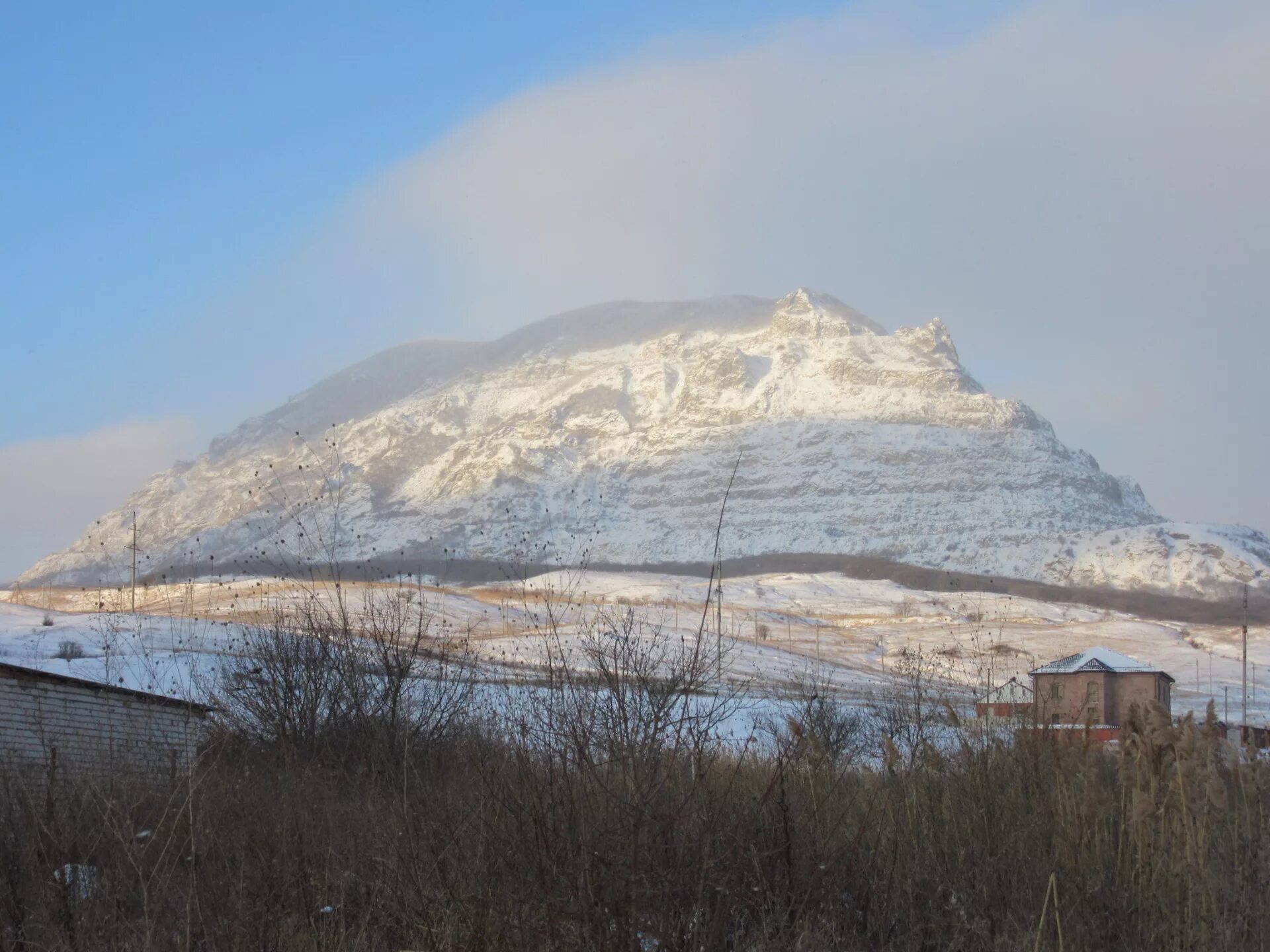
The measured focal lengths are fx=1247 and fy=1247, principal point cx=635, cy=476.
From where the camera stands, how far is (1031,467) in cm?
19700

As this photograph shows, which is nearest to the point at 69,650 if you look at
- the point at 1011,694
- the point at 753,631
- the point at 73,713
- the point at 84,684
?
the point at 84,684

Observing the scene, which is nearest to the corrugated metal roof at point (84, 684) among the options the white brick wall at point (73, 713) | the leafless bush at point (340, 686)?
the white brick wall at point (73, 713)

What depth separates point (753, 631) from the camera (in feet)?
255

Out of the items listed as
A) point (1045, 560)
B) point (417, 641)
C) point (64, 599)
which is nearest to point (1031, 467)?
point (1045, 560)

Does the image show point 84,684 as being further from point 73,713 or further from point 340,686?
point 340,686

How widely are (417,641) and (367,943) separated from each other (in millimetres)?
6498

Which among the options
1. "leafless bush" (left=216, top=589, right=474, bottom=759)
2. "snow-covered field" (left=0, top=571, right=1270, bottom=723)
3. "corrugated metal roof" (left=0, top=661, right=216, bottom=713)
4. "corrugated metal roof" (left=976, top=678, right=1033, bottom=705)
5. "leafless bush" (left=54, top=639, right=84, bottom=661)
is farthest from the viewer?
"leafless bush" (left=54, top=639, right=84, bottom=661)

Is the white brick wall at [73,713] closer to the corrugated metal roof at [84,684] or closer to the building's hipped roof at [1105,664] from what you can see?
the corrugated metal roof at [84,684]

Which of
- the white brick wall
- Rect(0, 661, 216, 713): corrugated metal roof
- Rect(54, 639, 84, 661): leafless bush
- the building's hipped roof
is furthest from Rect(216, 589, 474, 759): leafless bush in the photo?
the building's hipped roof

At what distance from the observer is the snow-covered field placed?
16438 millimetres

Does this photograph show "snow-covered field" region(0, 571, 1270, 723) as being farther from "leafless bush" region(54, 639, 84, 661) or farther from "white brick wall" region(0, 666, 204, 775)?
"white brick wall" region(0, 666, 204, 775)

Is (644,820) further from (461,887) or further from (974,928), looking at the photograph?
(974,928)

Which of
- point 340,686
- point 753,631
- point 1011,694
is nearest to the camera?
point 1011,694

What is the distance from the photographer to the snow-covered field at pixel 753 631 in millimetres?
16438
